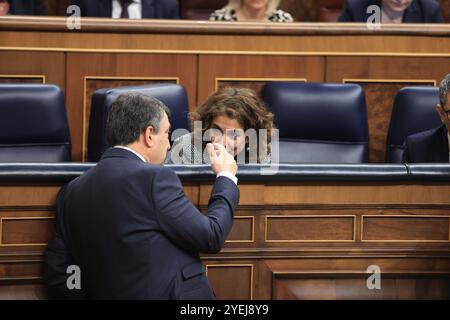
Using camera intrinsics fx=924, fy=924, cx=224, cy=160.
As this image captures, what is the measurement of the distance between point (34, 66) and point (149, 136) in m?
0.97

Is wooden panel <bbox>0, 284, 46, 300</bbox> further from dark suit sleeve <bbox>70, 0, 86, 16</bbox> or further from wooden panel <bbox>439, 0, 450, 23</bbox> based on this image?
wooden panel <bbox>439, 0, 450, 23</bbox>

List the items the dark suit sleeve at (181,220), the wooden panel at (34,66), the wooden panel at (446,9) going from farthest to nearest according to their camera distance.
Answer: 1. the wooden panel at (446,9)
2. the wooden panel at (34,66)
3. the dark suit sleeve at (181,220)

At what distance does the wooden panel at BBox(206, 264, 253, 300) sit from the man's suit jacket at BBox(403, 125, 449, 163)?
515 mm

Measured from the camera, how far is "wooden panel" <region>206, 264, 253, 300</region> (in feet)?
4.68

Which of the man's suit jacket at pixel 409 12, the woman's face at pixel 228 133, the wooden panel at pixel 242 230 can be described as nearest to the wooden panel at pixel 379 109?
the man's suit jacket at pixel 409 12

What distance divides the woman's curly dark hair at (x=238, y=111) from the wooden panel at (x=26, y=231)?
40cm

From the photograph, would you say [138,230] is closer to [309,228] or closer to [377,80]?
[309,228]

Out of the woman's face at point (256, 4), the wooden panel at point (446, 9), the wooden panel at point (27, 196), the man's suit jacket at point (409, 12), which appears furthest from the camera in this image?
the wooden panel at point (446, 9)

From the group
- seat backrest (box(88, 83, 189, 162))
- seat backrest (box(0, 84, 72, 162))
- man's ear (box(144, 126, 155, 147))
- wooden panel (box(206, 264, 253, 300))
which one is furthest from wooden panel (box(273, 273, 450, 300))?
seat backrest (box(0, 84, 72, 162))

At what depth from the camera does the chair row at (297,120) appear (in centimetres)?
185

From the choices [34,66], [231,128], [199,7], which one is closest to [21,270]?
[231,128]

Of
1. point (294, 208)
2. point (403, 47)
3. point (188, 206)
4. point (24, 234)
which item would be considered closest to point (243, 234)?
point (294, 208)

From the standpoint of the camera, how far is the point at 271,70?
224cm

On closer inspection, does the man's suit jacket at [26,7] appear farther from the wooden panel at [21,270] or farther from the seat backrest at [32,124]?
the wooden panel at [21,270]
